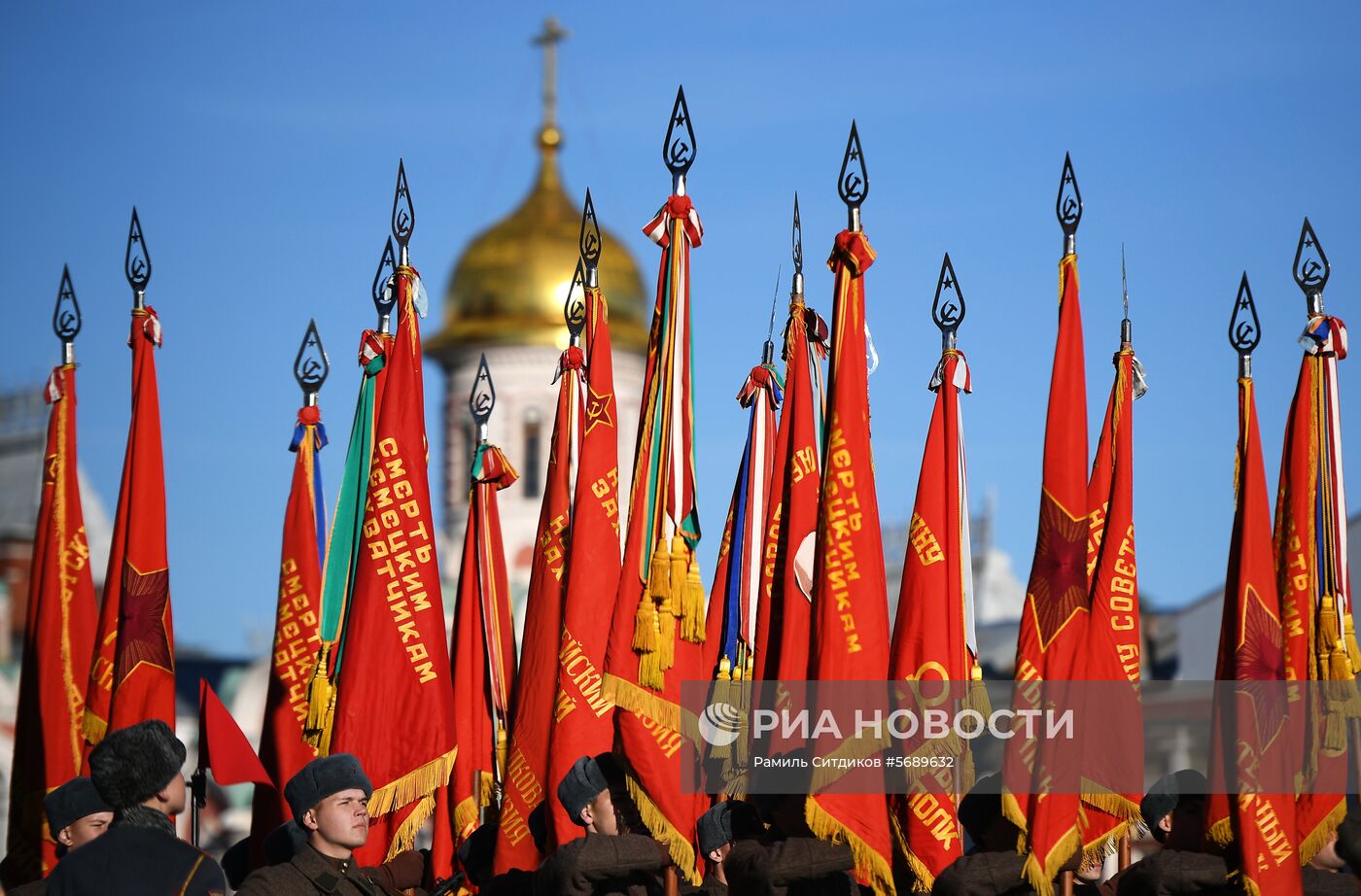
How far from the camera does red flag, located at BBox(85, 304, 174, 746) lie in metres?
9.50

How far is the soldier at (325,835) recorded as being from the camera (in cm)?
579

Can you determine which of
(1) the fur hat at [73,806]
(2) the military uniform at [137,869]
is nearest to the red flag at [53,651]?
(1) the fur hat at [73,806]

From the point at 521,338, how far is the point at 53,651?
2788 centimetres

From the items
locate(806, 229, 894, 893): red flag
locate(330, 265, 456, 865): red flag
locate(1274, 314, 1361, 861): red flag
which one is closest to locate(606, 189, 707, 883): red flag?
locate(806, 229, 894, 893): red flag

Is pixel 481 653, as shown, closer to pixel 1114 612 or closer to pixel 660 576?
pixel 660 576

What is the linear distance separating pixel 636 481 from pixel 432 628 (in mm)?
1233

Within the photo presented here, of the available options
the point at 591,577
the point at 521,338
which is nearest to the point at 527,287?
the point at 521,338

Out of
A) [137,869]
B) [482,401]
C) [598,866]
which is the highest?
[482,401]

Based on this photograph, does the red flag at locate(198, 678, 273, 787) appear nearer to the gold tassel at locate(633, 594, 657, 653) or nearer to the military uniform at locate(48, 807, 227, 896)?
the gold tassel at locate(633, 594, 657, 653)

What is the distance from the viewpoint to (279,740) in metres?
10.0

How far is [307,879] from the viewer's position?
5797 mm

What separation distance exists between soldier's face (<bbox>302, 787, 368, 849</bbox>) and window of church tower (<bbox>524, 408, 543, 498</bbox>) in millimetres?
32460

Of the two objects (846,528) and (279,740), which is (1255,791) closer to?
(846,528)

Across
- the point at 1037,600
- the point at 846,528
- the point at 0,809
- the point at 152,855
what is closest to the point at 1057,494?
the point at 1037,600
